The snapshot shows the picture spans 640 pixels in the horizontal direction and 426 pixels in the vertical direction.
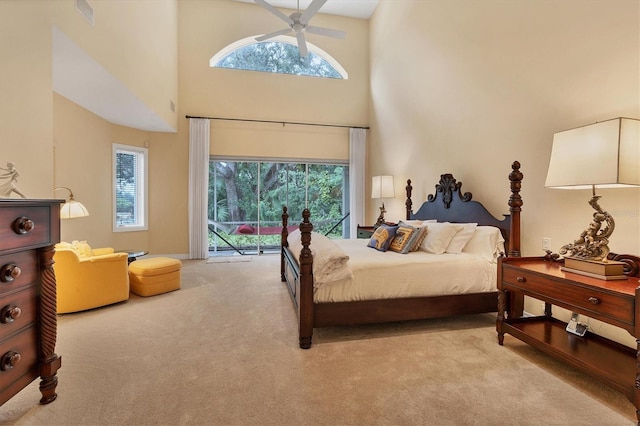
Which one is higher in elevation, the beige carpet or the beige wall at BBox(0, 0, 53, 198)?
the beige wall at BBox(0, 0, 53, 198)

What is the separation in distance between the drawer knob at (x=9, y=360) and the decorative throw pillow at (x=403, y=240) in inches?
112

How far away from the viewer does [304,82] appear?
6523 mm

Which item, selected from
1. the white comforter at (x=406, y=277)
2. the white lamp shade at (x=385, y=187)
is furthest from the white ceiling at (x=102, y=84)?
the white lamp shade at (x=385, y=187)

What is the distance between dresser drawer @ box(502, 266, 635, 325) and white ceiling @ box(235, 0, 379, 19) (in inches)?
242

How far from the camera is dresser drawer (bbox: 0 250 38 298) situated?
A: 1385 millimetres

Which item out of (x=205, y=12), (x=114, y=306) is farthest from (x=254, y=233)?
(x=205, y=12)

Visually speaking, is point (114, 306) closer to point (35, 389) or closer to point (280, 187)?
point (35, 389)

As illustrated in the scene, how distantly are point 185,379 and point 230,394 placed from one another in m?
0.37

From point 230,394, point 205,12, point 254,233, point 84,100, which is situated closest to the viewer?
point 230,394

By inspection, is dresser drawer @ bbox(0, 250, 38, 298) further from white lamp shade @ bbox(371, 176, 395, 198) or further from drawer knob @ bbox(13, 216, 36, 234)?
white lamp shade @ bbox(371, 176, 395, 198)

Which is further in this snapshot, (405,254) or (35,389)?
(405,254)

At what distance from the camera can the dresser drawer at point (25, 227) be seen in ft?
4.42

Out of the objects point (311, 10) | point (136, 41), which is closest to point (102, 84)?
point (136, 41)

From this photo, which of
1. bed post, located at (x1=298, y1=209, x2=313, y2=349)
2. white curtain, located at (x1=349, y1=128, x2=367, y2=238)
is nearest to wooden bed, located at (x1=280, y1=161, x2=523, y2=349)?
bed post, located at (x1=298, y1=209, x2=313, y2=349)
